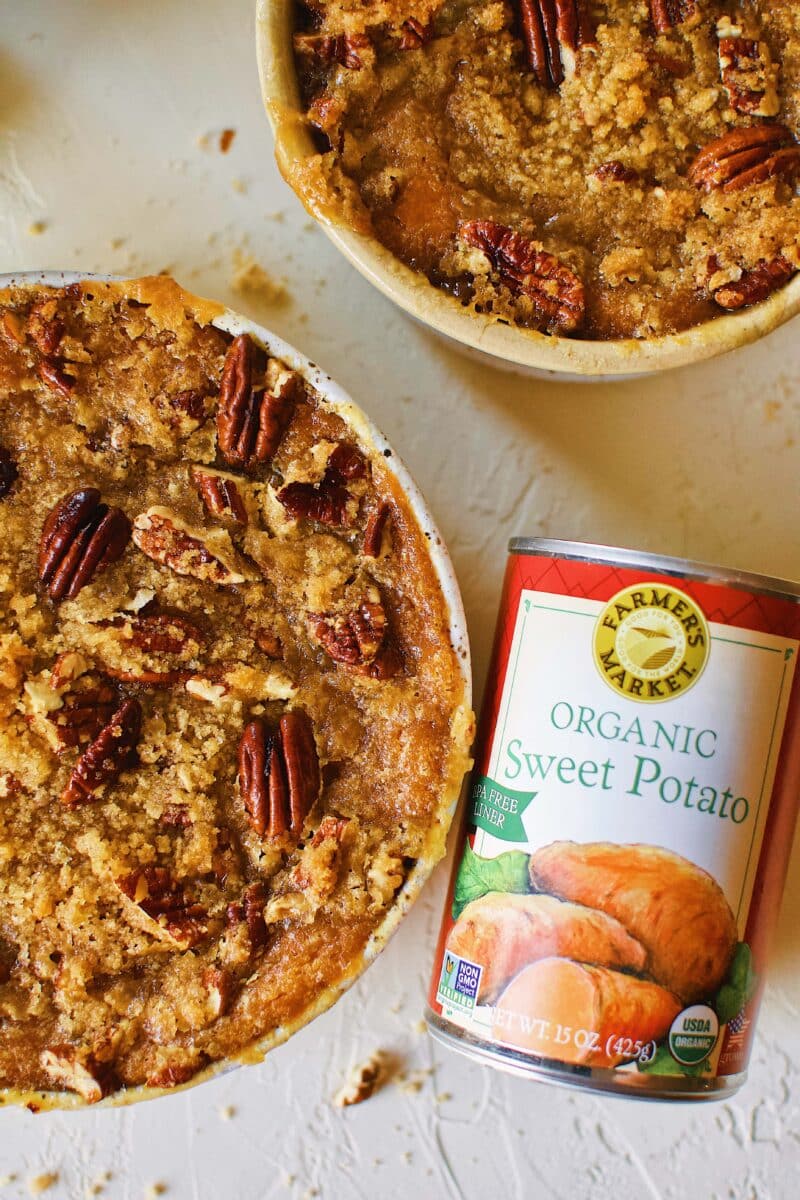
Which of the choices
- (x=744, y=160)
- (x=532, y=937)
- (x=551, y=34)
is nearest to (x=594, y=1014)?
(x=532, y=937)

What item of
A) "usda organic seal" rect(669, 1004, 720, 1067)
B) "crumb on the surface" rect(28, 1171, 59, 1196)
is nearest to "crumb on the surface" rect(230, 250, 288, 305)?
"usda organic seal" rect(669, 1004, 720, 1067)

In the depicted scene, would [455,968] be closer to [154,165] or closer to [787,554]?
[787,554]

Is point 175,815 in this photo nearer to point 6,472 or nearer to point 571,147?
point 6,472

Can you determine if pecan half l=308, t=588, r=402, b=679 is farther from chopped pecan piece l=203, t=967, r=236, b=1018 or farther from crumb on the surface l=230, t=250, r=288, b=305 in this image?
crumb on the surface l=230, t=250, r=288, b=305

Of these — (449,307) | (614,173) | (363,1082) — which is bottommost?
(363,1082)

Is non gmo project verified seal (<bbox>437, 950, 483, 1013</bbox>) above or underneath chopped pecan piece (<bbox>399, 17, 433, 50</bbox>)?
underneath

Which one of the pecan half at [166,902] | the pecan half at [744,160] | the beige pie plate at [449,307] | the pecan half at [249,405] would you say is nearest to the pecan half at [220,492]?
the pecan half at [249,405]
